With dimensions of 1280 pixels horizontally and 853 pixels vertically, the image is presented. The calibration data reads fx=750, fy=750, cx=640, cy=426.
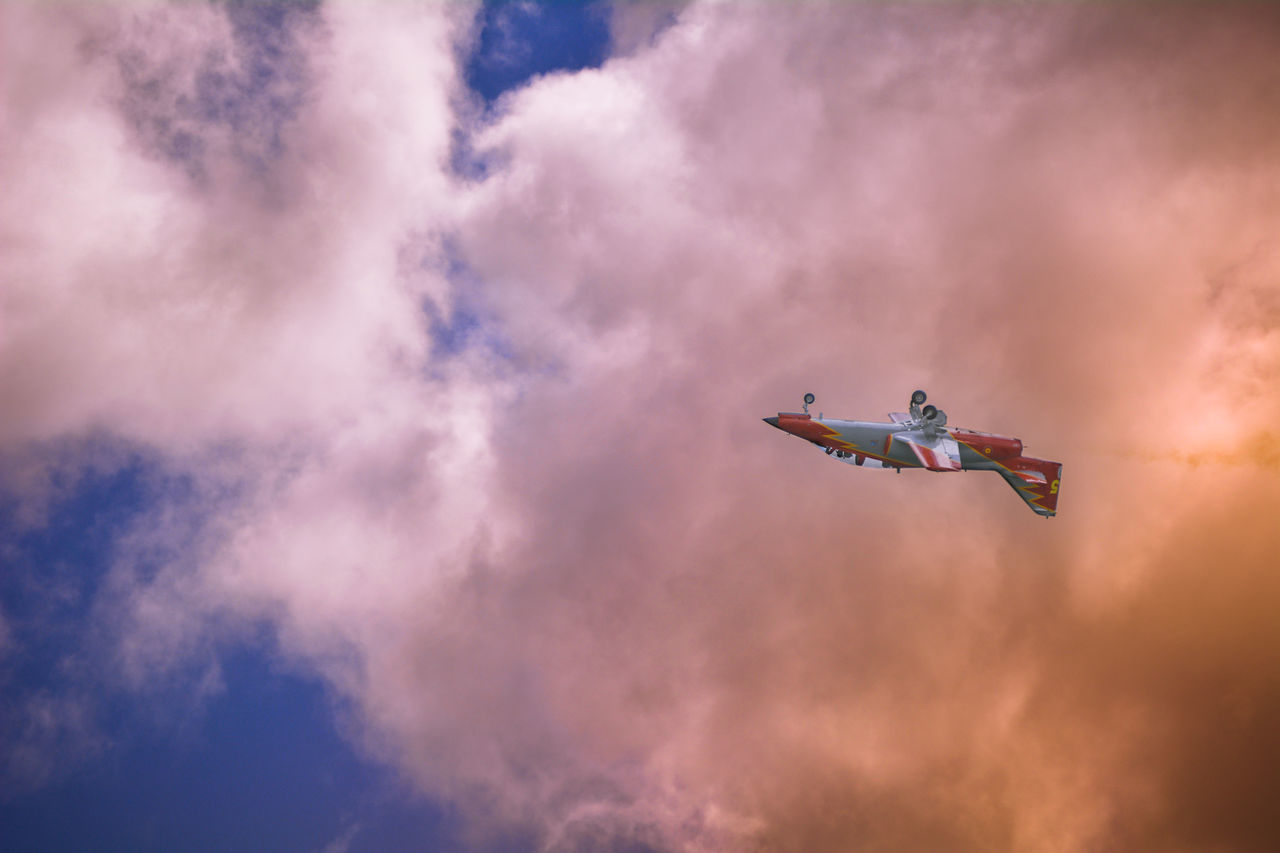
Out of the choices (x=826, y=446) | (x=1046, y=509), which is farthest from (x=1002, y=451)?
(x=826, y=446)

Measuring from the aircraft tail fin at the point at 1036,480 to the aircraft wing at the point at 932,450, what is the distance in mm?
10350

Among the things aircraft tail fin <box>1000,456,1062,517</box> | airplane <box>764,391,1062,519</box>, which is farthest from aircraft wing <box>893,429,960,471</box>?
aircraft tail fin <box>1000,456,1062,517</box>

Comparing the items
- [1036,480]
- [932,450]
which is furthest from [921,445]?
[1036,480]

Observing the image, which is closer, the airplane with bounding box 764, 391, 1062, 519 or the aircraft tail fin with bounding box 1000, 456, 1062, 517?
the airplane with bounding box 764, 391, 1062, 519

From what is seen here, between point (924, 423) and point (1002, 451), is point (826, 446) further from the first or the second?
point (1002, 451)

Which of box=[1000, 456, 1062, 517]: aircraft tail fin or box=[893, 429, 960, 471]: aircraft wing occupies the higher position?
box=[1000, 456, 1062, 517]: aircraft tail fin

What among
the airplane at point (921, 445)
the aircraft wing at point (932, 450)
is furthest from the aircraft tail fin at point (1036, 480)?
the aircraft wing at point (932, 450)

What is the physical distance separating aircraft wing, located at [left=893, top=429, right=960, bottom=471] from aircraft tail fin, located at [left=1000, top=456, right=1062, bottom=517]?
1035 centimetres

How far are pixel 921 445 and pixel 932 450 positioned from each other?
1.69 metres

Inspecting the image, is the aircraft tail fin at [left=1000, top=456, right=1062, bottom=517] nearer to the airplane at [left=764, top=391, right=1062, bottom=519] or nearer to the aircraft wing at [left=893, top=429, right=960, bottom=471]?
the airplane at [left=764, top=391, right=1062, bottom=519]

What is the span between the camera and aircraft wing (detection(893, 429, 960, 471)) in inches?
4117

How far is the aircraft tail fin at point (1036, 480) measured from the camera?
4345 inches

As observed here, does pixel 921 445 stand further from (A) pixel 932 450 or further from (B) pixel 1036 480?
(B) pixel 1036 480

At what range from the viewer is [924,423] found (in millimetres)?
105625
